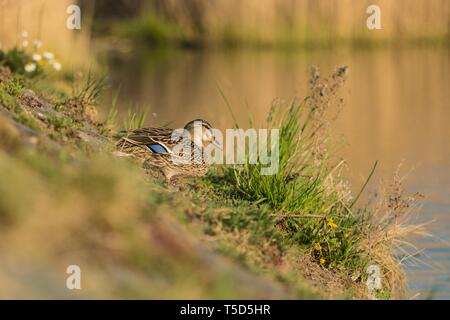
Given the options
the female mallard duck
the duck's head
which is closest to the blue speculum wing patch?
the female mallard duck

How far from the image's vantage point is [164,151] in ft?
27.6

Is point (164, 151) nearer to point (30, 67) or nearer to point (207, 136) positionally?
point (207, 136)

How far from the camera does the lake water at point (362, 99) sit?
34.8ft

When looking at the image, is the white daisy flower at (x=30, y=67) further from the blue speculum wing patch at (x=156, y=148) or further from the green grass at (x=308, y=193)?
the blue speculum wing patch at (x=156, y=148)

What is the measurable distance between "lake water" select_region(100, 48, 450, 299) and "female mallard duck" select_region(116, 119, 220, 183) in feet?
2.95

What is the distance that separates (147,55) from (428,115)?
1138cm

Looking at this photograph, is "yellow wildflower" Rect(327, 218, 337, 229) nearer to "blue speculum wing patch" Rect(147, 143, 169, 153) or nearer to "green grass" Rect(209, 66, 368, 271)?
"green grass" Rect(209, 66, 368, 271)

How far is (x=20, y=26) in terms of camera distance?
14953 mm

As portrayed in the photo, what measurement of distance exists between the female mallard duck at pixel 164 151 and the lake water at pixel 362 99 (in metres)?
0.90

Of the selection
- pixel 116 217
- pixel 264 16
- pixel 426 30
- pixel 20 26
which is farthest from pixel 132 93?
pixel 116 217

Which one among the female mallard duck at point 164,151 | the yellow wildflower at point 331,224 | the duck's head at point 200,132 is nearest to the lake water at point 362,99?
the duck's head at point 200,132

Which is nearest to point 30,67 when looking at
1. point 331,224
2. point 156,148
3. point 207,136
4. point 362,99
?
point 207,136

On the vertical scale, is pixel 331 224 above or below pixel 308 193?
below

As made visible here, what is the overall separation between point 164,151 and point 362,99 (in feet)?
38.7
